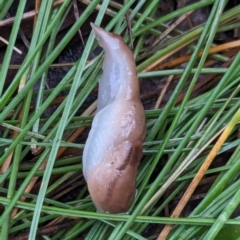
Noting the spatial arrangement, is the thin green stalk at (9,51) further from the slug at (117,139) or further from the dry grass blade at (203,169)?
the dry grass blade at (203,169)

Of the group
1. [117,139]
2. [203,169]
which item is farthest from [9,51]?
[203,169]

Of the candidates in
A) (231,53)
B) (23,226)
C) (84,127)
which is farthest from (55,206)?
(231,53)

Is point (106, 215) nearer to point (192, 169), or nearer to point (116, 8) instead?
point (192, 169)

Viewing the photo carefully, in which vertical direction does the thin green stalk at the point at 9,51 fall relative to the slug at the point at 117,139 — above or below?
above

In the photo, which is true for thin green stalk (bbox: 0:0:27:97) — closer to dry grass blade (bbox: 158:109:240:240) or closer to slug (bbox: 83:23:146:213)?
slug (bbox: 83:23:146:213)

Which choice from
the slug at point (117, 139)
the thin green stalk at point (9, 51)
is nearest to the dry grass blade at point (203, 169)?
the slug at point (117, 139)

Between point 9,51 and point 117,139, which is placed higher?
point 9,51

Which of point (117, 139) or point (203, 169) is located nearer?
point (117, 139)

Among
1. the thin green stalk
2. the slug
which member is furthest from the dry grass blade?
the thin green stalk

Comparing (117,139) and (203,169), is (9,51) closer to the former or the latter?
(117,139)
